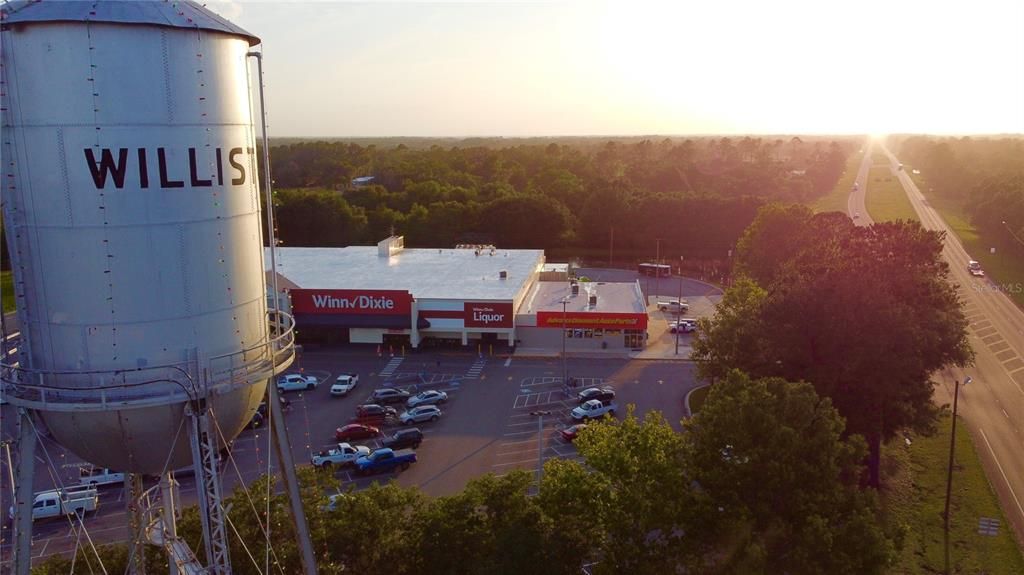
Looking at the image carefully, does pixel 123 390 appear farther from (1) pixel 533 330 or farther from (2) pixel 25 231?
(1) pixel 533 330

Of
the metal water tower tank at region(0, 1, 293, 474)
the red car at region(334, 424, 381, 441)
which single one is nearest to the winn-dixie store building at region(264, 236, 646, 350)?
the red car at region(334, 424, 381, 441)

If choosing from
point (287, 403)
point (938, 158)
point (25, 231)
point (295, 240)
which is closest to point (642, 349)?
point (287, 403)

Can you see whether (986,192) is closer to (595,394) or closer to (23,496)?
(595,394)

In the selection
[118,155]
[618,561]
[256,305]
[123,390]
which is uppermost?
[118,155]

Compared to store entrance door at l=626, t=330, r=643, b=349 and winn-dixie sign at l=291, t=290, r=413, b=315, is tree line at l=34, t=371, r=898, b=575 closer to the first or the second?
winn-dixie sign at l=291, t=290, r=413, b=315

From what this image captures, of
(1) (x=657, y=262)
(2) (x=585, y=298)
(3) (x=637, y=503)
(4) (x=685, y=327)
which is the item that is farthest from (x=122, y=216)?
(1) (x=657, y=262)

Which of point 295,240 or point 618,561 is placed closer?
point 618,561

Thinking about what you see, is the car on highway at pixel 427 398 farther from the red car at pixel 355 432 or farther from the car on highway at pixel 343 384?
the car on highway at pixel 343 384
